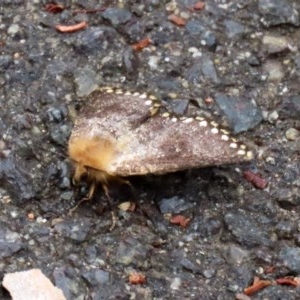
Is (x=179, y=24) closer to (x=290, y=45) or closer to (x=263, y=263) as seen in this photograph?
(x=290, y=45)

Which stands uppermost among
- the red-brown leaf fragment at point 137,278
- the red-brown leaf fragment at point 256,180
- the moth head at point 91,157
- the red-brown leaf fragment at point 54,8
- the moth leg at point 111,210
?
the red-brown leaf fragment at point 54,8

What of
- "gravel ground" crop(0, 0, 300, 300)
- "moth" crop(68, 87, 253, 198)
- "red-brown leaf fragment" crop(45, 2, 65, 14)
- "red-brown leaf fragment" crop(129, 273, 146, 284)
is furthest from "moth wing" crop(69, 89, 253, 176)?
"red-brown leaf fragment" crop(45, 2, 65, 14)

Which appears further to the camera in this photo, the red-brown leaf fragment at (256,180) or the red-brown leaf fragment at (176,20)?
the red-brown leaf fragment at (176,20)

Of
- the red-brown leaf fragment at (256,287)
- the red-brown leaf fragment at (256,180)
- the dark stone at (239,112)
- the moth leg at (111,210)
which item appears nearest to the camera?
the red-brown leaf fragment at (256,287)

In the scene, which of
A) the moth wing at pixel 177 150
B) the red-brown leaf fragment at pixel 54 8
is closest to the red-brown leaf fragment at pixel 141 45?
the red-brown leaf fragment at pixel 54 8

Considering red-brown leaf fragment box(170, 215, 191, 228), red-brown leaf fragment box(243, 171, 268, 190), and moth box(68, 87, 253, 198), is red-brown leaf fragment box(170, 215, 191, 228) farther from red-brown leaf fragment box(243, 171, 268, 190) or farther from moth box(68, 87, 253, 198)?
red-brown leaf fragment box(243, 171, 268, 190)

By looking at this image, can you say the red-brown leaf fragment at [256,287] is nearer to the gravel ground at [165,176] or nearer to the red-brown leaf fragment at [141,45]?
the gravel ground at [165,176]

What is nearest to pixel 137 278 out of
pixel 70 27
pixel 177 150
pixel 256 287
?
pixel 256 287
